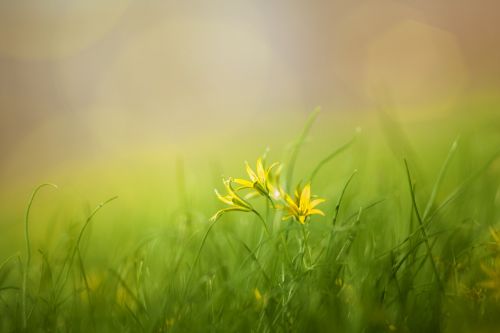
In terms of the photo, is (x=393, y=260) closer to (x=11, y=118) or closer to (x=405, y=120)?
(x=405, y=120)

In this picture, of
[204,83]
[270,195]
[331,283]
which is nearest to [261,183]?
[270,195]

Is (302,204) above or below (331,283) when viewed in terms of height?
above

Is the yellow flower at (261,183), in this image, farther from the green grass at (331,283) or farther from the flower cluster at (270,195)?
the green grass at (331,283)

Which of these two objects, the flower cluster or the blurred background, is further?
the blurred background

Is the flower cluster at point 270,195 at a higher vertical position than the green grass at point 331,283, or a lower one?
higher

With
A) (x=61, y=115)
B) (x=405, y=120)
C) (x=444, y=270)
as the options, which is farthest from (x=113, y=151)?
(x=444, y=270)

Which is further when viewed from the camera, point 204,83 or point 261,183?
point 204,83

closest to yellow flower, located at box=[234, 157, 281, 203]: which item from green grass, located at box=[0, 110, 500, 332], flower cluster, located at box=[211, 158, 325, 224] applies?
flower cluster, located at box=[211, 158, 325, 224]

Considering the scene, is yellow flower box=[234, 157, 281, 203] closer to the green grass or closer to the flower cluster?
the flower cluster

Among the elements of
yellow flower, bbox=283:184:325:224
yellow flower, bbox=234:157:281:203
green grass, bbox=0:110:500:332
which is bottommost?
green grass, bbox=0:110:500:332

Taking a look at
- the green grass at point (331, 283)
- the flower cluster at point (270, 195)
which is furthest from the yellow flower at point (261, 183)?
the green grass at point (331, 283)

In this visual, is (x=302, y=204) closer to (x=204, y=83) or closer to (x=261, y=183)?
(x=261, y=183)
